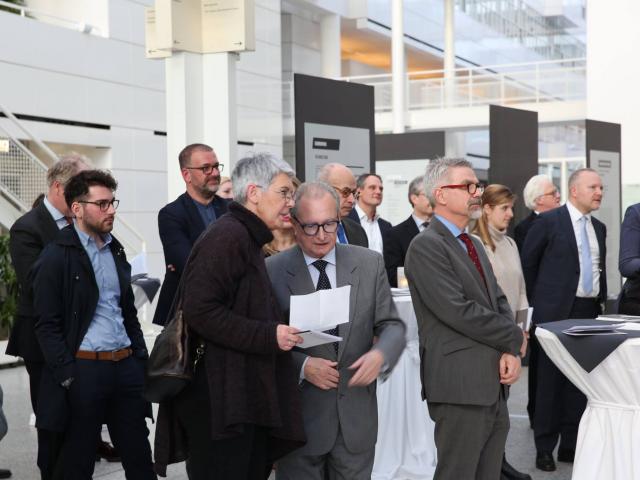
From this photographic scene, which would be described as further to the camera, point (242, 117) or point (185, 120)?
point (242, 117)

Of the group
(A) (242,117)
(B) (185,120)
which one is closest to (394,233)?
(B) (185,120)

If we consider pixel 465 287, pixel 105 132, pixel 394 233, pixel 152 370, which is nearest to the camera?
pixel 152 370

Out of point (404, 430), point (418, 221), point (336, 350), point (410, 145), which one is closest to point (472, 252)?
point (336, 350)

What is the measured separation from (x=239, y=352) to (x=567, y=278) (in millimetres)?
3446

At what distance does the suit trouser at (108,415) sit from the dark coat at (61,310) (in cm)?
7

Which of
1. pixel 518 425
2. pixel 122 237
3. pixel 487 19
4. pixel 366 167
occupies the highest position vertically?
pixel 487 19

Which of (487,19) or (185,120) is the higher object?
(487,19)

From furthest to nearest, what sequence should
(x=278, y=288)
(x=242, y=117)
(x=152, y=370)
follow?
(x=242, y=117) → (x=278, y=288) → (x=152, y=370)

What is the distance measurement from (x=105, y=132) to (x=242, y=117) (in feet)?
15.9

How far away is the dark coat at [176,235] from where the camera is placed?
17.3 ft

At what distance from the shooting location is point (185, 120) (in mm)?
8141

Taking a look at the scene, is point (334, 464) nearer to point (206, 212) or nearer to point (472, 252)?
point (472, 252)

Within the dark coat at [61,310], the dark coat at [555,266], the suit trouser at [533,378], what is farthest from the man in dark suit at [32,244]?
the suit trouser at [533,378]

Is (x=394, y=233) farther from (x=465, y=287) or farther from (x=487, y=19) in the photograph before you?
(x=487, y=19)
